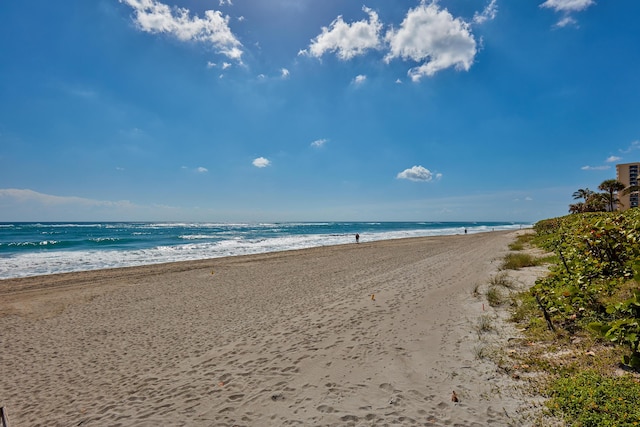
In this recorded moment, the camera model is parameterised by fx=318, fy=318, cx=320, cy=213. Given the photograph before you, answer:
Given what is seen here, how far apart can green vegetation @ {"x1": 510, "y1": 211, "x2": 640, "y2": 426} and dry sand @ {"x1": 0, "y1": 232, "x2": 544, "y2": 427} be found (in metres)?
0.57

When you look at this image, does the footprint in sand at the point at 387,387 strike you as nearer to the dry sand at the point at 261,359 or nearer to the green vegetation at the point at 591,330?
the dry sand at the point at 261,359

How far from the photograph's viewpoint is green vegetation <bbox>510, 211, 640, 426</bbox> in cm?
362

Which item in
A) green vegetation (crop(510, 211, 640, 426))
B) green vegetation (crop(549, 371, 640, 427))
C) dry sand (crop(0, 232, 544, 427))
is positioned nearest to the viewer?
green vegetation (crop(549, 371, 640, 427))

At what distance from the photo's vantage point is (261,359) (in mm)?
6461

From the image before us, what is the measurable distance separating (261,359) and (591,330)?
5.81 m

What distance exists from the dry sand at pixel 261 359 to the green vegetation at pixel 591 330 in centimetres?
57

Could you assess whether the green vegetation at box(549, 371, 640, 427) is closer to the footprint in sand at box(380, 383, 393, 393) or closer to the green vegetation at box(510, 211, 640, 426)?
the green vegetation at box(510, 211, 640, 426)

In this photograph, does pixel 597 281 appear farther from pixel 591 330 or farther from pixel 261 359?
pixel 261 359

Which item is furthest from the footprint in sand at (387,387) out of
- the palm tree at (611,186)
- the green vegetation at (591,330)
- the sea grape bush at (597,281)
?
the palm tree at (611,186)

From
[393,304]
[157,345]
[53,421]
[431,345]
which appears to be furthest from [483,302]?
[53,421]

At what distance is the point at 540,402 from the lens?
3996 mm

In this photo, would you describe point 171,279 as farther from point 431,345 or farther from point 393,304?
point 431,345

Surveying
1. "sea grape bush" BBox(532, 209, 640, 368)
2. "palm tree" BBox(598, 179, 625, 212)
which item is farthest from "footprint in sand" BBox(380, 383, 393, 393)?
"palm tree" BBox(598, 179, 625, 212)

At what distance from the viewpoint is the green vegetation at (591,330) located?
142 inches
